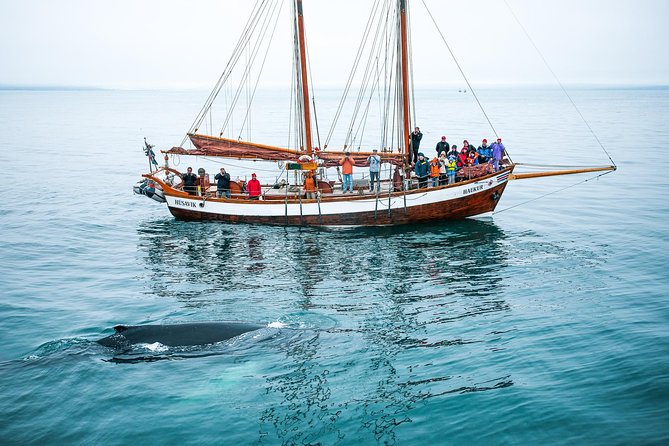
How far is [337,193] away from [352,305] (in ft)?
50.4

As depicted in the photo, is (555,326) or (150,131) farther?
(150,131)

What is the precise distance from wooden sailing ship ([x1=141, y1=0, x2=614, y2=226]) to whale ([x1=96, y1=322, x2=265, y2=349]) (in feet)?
56.2

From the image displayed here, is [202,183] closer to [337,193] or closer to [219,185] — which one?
[219,185]

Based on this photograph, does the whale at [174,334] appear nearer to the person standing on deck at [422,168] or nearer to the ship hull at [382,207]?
the ship hull at [382,207]

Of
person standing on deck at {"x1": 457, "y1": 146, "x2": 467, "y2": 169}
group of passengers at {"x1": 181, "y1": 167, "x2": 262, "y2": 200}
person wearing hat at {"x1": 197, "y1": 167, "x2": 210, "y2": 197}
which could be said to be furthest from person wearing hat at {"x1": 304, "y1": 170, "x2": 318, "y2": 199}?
person standing on deck at {"x1": 457, "y1": 146, "x2": 467, "y2": 169}

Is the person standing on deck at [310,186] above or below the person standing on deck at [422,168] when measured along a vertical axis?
below

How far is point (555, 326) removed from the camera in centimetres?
2034

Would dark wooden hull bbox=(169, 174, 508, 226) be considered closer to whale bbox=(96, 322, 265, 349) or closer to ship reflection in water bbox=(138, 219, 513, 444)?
ship reflection in water bbox=(138, 219, 513, 444)

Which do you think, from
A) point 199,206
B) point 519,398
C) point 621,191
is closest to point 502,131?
point 621,191

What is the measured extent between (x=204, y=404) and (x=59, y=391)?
13.2 ft

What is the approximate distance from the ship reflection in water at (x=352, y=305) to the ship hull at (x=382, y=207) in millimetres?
891

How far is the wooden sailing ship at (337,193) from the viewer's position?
117 ft

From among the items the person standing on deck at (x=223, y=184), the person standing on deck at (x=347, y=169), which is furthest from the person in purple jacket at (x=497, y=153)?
the person standing on deck at (x=223, y=184)

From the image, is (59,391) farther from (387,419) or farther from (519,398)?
(519,398)
